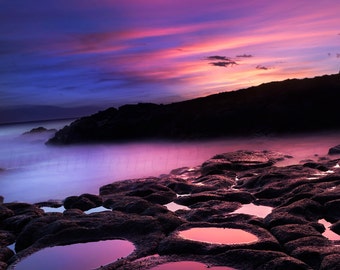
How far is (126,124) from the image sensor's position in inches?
1476

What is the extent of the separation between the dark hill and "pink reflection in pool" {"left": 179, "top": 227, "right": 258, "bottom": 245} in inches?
967

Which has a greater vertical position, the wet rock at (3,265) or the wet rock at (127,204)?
the wet rock at (127,204)

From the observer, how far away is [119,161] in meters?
29.5

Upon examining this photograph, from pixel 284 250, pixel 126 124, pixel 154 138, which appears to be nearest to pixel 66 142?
pixel 126 124

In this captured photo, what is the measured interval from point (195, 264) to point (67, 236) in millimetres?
3033

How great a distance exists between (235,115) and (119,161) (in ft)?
34.0

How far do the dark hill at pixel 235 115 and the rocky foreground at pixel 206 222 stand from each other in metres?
18.9

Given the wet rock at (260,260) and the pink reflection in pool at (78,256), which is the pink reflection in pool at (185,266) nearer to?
the wet rock at (260,260)

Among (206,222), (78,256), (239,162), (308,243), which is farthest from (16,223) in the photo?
(239,162)

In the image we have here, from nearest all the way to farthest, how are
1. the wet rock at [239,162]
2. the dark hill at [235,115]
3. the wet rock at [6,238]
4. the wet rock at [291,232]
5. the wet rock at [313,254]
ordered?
the wet rock at [313,254] → the wet rock at [291,232] → the wet rock at [6,238] → the wet rock at [239,162] → the dark hill at [235,115]

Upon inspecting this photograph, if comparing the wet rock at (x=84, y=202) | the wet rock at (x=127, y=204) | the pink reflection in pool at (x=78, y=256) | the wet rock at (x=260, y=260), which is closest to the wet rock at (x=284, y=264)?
the wet rock at (x=260, y=260)

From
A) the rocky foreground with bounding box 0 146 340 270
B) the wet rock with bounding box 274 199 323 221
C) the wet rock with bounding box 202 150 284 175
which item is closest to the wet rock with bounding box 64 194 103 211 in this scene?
the rocky foreground with bounding box 0 146 340 270

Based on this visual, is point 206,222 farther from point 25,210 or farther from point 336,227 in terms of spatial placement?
point 25,210

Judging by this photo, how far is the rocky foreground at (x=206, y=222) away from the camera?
22.6 ft
